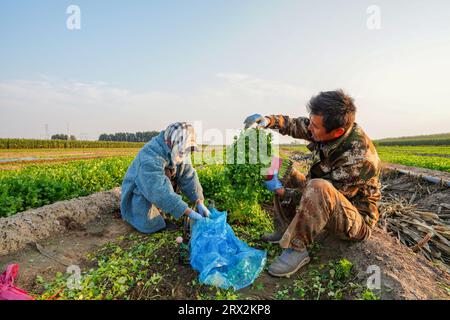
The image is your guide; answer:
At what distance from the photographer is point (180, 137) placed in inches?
147

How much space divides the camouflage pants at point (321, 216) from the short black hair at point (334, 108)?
1.92 feet

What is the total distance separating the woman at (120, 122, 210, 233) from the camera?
3.60 m

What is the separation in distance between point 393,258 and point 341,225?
1.92 feet

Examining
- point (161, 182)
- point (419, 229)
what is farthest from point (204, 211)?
point (419, 229)

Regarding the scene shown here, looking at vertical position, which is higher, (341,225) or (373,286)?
(341,225)

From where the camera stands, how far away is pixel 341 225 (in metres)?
3.03

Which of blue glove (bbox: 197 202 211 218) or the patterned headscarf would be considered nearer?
blue glove (bbox: 197 202 211 218)

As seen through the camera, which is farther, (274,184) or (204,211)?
(204,211)

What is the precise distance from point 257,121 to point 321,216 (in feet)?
4.57

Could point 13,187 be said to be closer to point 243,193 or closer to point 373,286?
point 243,193

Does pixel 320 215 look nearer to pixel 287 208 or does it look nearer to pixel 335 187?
pixel 335 187

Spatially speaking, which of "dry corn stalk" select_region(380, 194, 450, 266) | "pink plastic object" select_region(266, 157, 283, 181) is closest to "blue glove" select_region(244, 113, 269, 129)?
"pink plastic object" select_region(266, 157, 283, 181)

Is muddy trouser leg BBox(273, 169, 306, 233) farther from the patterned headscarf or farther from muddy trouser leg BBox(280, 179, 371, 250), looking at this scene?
the patterned headscarf
